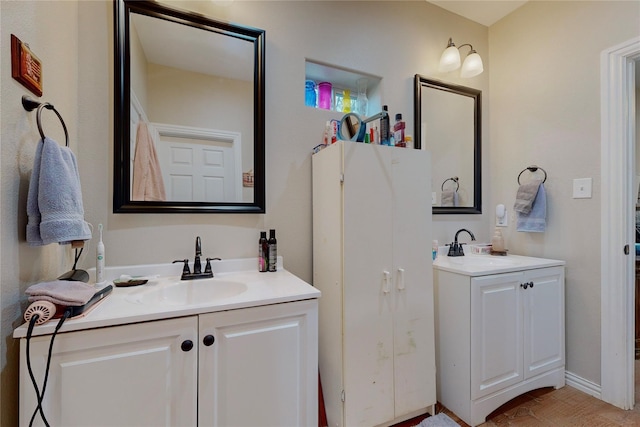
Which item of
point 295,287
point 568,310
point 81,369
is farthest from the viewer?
point 568,310

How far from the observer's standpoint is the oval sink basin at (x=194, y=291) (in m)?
1.22

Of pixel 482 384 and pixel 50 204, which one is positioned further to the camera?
pixel 482 384

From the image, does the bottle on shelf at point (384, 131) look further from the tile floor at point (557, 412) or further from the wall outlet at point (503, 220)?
the tile floor at point (557, 412)

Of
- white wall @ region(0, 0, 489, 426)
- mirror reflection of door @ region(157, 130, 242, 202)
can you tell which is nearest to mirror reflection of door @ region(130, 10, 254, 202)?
mirror reflection of door @ region(157, 130, 242, 202)

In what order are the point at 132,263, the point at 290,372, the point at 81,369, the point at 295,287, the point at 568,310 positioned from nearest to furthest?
the point at 81,369 < the point at 290,372 < the point at 295,287 < the point at 132,263 < the point at 568,310

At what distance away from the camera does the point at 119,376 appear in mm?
883

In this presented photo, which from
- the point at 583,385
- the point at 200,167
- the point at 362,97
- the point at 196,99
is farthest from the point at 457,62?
the point at 583,385

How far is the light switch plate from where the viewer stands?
1762mm

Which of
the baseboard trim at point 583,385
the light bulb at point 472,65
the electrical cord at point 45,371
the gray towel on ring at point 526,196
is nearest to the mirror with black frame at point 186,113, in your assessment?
the electrical cord at point 45,371

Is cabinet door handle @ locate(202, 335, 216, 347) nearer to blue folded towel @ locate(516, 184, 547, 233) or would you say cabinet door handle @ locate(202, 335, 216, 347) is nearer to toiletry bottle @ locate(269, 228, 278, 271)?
toiletry bottle @ locate(269, 228, 278, 271)

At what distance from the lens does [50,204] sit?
899 mm

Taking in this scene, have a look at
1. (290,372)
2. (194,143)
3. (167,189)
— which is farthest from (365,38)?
(290,372)

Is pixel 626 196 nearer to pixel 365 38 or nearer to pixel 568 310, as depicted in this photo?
pixel 568 310

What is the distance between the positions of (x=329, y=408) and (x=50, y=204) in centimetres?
147
